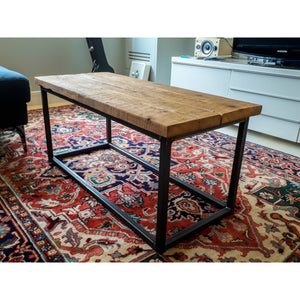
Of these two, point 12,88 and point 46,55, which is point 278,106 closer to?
point 12,88

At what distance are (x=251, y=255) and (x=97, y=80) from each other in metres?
1.18

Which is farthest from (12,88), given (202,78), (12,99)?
(202,78)

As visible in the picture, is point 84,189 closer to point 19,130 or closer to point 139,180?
point 139,180

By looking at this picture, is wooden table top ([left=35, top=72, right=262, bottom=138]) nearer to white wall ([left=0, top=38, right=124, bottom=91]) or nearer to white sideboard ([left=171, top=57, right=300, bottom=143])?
white sideboard ([left=171, top=57, right=300, bottom=143])

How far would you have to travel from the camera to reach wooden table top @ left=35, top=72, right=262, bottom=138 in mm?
1007

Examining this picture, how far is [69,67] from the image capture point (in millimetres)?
3422

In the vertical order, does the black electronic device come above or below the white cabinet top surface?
above

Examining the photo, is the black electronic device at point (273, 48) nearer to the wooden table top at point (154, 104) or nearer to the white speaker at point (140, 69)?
the white speaker at point (140, 69)

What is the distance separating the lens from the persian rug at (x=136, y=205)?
1.13 metres

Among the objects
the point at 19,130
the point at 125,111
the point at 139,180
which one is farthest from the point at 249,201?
the point at 19,130

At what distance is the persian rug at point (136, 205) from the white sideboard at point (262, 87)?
0.24m

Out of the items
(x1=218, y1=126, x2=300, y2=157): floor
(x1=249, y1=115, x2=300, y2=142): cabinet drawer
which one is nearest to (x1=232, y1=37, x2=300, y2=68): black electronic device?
(x1=249, y1=115, x2=300, y2=142): cabinet drawer

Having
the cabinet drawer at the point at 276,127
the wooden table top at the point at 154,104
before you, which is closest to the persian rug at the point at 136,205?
the cabinet drawer at the point at 276,127

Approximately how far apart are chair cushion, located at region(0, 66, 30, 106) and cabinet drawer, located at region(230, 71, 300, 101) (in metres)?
1.59
